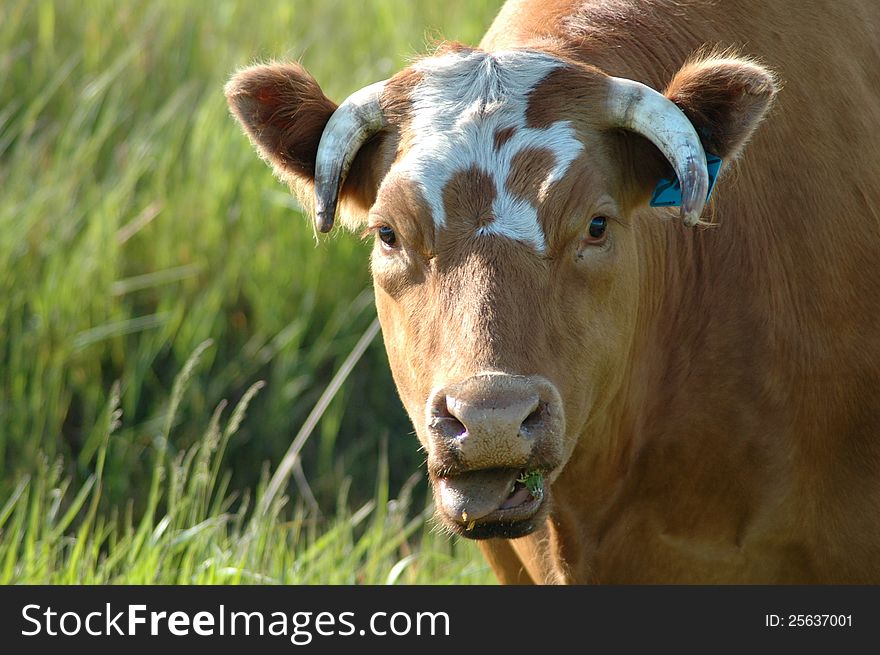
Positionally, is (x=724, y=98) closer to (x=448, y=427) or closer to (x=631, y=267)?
(x=631, y=267)

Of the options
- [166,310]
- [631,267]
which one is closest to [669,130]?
[631,267]

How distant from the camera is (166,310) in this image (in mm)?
6203

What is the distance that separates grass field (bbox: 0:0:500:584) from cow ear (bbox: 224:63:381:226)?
1809mm

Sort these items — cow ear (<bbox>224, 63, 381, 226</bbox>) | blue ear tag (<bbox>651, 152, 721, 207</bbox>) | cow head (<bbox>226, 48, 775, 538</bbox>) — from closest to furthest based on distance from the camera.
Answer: cow head (<bbox>226, 48, 775, 538</bbox>)
blue ear tag (<bbox>651, 152, 721, 207</bbox>)
cow ear (<bbox>224, 63, 381, 226</bbox>)

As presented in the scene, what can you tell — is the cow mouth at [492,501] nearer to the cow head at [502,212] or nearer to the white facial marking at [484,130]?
the cow head at [502,212]

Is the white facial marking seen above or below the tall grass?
above

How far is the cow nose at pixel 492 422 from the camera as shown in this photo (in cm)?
287

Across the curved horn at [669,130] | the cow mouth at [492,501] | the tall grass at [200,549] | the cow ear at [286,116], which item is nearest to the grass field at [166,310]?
the tall grass at [200,549]

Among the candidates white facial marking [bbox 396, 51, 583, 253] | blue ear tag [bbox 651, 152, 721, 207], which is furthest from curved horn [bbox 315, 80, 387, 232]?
blue ear tag [bbox 651, 152, 721, 207]

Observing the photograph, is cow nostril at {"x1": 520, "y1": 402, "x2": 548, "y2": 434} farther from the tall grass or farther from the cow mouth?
the tall grass

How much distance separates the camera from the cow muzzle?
2.88 m

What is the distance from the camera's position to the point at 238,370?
20.3 ft

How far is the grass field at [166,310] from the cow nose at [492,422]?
6.84 feet

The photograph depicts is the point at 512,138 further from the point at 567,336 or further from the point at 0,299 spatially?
the point at 0,299
